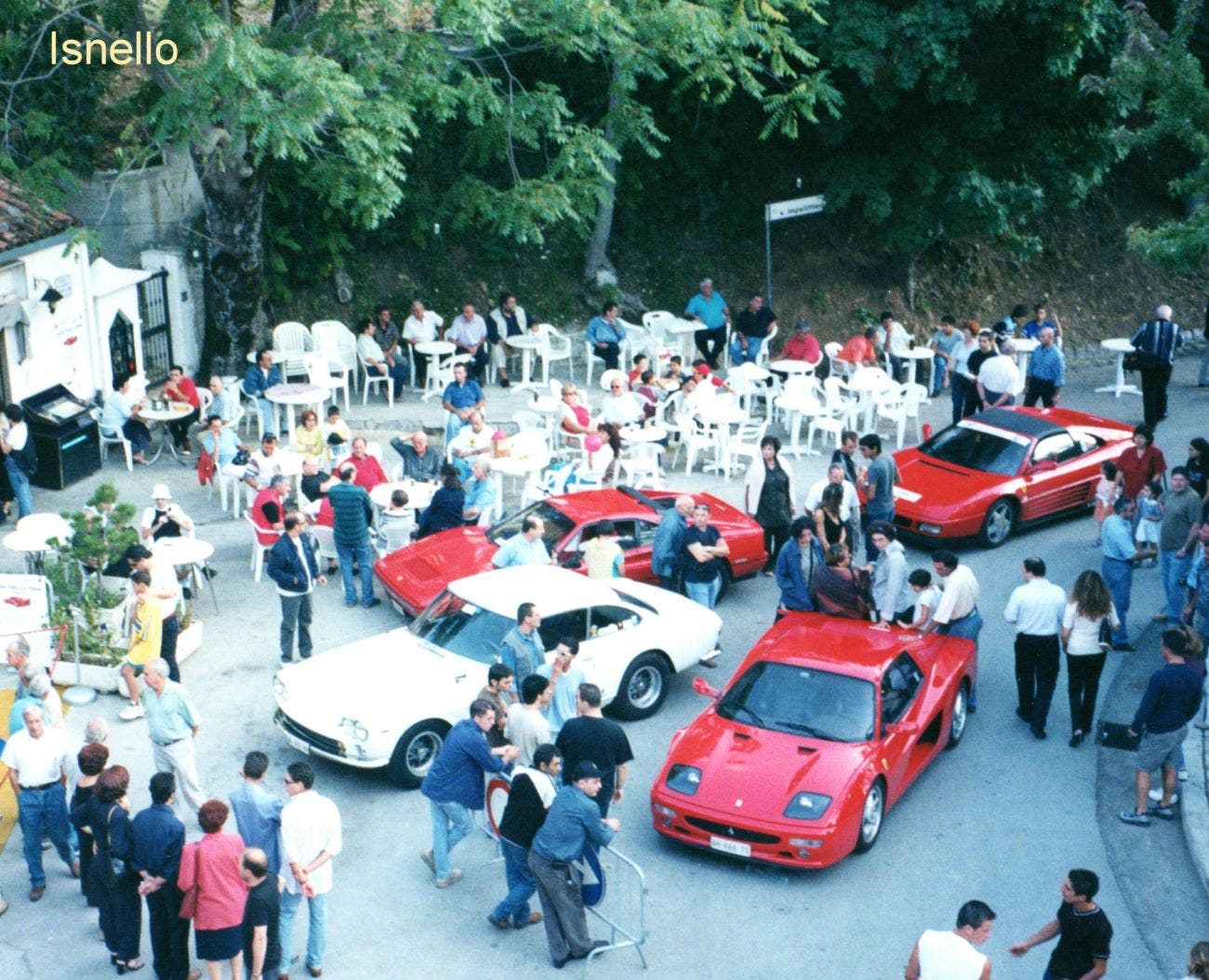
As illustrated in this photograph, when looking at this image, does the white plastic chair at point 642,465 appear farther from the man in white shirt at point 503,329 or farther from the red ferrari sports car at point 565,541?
the man in white shirt at point 503,329

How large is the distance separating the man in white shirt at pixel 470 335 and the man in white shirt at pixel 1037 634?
439 inches

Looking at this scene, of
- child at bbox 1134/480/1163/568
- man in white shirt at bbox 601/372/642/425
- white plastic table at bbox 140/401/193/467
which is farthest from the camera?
white plastic table at bbox 140/401/193/467

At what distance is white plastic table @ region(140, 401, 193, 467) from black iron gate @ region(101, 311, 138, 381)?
1284 mm

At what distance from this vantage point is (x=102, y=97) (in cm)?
2394

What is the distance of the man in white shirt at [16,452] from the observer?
17547 millimetres

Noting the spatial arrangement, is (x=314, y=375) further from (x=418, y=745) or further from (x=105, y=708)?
(x=418, y=745)

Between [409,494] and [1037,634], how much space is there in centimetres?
698

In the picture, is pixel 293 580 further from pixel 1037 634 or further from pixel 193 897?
pixel 1037 634

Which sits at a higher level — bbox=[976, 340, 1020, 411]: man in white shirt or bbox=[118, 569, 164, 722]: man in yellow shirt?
bbox=[976, 340, 1020, 411]: man in white shirt

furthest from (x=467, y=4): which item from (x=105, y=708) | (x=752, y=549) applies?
(x=105, y=708)

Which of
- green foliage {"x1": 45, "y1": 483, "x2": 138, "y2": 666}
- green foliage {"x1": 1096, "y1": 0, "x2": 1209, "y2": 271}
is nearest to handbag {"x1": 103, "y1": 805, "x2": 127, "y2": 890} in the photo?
green foliage {"x1": 45, "y1": 483, "x2": 138, "y2": 666}

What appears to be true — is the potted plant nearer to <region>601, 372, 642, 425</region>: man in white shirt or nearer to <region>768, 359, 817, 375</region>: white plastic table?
<region>601, 372, 642, 425</region>: man in white shirt

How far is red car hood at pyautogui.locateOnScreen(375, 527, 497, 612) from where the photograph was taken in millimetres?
15195

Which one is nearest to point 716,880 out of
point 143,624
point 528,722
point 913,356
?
point 528,722
